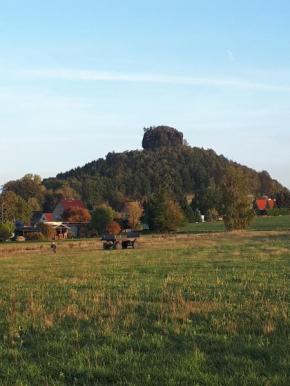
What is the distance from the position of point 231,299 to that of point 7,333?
545 centimetres

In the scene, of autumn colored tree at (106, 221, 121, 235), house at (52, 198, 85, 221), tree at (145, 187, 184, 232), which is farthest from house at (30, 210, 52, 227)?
tree at (145, 187, 184, 232)

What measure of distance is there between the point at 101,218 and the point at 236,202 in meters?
28.0

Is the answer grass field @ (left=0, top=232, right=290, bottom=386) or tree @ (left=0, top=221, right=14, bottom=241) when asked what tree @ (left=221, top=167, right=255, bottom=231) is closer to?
tree @ (left=0, top=221, right=14, bottom=241)

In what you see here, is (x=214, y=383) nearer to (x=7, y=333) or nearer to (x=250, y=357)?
(x=250, y=357)

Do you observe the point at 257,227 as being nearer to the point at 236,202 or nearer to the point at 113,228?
the point at 236,202

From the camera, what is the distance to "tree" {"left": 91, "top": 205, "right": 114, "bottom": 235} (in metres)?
87.2

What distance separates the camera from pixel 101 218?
287 feet

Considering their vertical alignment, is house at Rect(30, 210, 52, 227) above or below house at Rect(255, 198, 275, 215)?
below

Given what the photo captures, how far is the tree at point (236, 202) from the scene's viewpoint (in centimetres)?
7094

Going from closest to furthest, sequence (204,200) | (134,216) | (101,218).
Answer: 1. (101,218)
2. (134,216)
3. (204,200)

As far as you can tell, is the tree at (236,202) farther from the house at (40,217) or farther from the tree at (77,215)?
the house at (40,217)

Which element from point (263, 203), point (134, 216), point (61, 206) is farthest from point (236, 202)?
point (263, 203)

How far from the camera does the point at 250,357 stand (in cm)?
675

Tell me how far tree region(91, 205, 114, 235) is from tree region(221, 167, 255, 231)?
24.5 m
